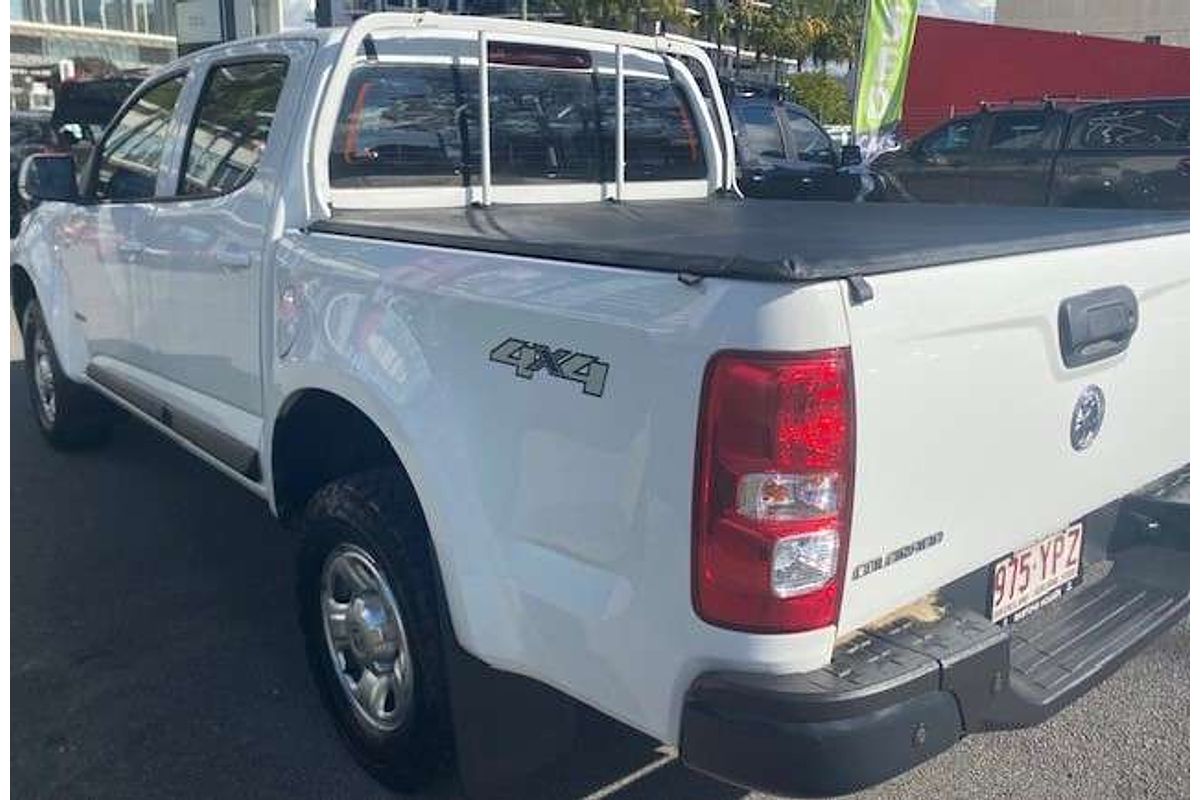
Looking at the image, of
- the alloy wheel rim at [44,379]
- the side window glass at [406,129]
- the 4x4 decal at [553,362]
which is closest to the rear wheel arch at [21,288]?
the alloy wheel rim at [44,379]

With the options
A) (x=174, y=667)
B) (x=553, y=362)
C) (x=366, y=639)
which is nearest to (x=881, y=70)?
(x=174, y=667)

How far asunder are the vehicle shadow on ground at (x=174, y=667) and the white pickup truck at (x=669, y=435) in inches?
12.2

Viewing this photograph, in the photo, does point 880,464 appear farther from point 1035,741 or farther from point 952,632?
point 1035,741

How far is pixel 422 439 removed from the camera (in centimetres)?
247

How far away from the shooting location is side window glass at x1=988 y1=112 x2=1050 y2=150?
39.8 ft

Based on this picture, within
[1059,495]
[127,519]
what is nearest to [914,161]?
[127,519]

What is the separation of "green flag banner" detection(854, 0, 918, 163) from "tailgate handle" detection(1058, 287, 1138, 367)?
42.0ft

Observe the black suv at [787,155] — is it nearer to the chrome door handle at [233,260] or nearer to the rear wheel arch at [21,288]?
the rear wheel arch at [21,288]

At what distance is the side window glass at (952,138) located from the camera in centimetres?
1283

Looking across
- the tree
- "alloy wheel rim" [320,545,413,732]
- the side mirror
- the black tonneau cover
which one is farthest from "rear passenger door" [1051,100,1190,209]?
the tree

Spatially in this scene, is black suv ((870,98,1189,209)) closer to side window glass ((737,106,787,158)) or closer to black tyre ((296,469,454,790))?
side window glass ((737,106,787,158))

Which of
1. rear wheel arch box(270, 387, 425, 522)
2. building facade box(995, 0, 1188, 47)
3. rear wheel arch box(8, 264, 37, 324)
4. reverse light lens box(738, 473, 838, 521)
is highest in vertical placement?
building facade box(995, 0, 1188, 47)

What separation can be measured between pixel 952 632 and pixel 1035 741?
3.73ft

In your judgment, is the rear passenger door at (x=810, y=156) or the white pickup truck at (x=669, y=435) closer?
the white pickup truck at (x=669, y=435)
